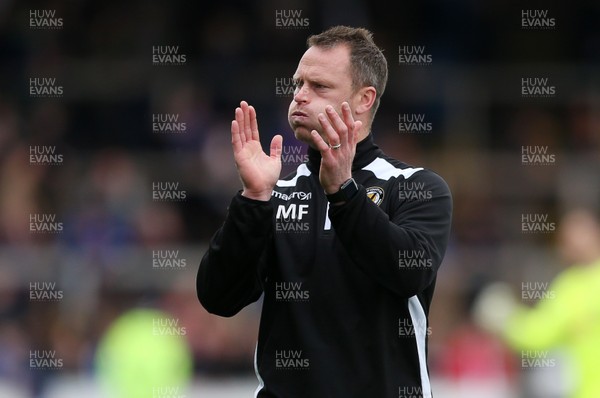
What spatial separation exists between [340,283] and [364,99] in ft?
2.56

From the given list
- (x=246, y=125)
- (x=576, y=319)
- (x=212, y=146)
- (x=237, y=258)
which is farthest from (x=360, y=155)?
(x=212, y=146)

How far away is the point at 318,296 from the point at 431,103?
8230 mm

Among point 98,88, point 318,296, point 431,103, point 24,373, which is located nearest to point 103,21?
point 98,88

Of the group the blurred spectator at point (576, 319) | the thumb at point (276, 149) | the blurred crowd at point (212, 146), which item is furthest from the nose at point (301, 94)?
the blurred crowd at point (212, 146)

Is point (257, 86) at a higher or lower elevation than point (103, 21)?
lower

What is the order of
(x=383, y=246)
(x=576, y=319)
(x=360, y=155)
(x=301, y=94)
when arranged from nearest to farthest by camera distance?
1. (x=383, y=246)
2. (x=301, y=94)
3. (x=360, y=155)
4. (x=576, y=319)

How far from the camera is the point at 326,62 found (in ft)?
14.0

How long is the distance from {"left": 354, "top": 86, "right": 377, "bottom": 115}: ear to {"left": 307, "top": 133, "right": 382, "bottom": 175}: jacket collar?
0.11 m

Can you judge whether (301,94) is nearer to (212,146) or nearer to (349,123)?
(349,123)

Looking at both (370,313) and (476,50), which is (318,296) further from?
(476,50)

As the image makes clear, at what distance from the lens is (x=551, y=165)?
37.8ft

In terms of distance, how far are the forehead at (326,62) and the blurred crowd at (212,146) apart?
5995 mm

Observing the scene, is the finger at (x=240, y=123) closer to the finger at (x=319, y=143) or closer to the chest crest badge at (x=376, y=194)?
the finger at (x=319, y=143)

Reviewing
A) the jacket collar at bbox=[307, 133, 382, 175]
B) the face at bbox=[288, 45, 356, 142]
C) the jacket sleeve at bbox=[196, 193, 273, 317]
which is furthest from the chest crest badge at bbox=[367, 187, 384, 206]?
the jacket sleeve at bbox=[196, 193, 273, 317]
